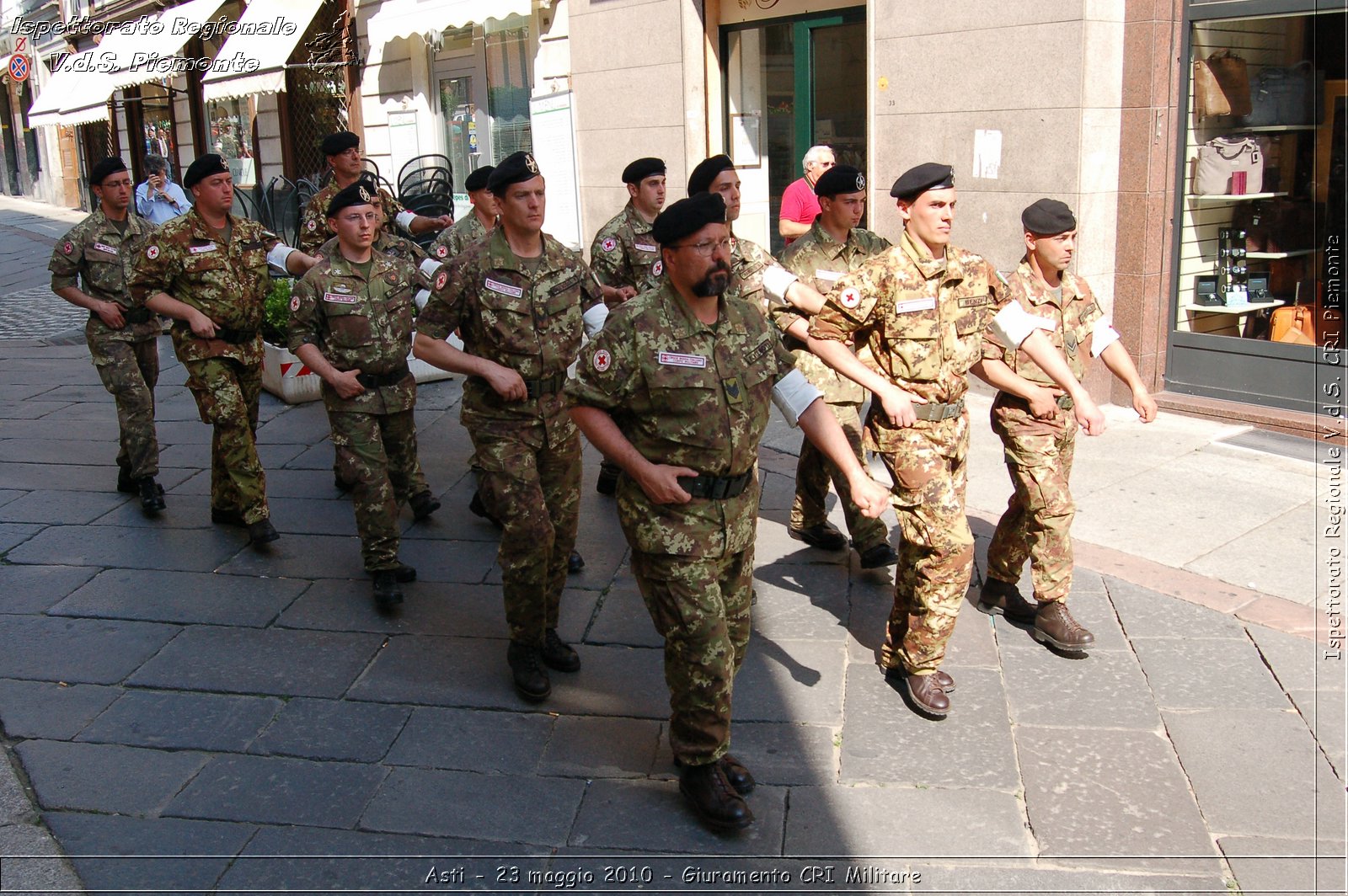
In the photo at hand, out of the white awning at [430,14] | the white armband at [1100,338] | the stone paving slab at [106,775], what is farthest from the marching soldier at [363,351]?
the white awning at [430,14]

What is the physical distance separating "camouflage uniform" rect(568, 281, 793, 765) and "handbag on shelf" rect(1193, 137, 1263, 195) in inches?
223

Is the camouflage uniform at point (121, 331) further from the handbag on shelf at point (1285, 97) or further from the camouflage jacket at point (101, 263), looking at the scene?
the handbag on shelf at point (1285, 97)

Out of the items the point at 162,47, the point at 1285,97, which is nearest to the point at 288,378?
the point at 1285,97

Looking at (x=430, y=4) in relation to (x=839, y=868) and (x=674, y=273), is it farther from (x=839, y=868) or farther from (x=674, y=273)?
(x=839, y=868)

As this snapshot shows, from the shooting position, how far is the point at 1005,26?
8008 millimetres

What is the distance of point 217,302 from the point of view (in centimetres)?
627

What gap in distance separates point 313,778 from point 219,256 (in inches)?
131

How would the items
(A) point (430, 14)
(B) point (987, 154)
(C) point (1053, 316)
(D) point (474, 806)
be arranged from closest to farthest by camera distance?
1. (D) point (474, 806)
2. (C) point (1053, 316)
3. (B) point (987, 154)
4. (A) point (430, 14)

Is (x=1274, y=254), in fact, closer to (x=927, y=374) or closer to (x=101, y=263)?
(x=927, y=374)

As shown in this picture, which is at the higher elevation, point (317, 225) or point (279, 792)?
point (317, 225)

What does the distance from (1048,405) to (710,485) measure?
66.9 inches

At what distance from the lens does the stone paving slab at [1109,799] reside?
3.51 metres

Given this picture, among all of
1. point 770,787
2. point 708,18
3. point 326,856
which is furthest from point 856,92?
point 326,856

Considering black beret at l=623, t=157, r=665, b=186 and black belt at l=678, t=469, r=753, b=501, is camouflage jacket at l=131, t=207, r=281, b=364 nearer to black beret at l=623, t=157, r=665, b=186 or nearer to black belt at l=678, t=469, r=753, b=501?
black beret at l=623, t=157, r=665, b=186
